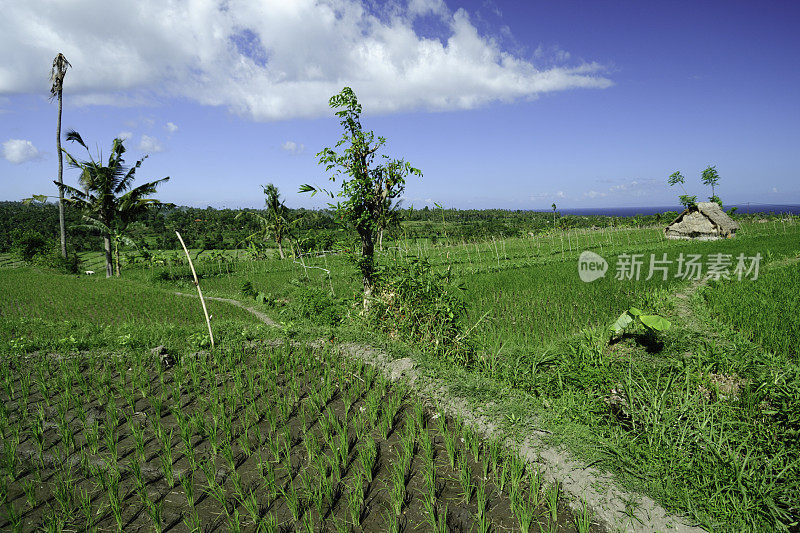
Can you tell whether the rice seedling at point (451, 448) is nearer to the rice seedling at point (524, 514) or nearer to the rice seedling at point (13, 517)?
the rice seedling at point (524, 514)

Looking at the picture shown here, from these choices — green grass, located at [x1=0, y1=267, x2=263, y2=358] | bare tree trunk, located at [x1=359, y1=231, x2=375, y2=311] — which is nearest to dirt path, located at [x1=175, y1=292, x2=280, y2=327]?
green grass, located at [x1=0, y1=267, x2=263, y2=358]

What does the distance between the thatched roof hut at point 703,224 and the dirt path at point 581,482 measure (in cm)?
2694

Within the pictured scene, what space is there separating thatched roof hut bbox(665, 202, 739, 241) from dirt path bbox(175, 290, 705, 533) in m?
26.9

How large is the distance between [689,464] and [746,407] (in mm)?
1586

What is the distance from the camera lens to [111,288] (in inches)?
591

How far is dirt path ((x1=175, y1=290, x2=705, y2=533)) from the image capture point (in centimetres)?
228

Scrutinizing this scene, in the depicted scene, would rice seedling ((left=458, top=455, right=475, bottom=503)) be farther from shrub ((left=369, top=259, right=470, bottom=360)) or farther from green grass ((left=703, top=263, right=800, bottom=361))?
green grass ((left=703, top=263, right=800, bottom=361))

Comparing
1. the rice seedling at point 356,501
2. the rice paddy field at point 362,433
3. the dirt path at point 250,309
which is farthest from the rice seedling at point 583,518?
the dirt path at point 250,309

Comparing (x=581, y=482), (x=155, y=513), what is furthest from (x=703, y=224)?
(x=155, y=513)

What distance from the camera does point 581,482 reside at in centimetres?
258

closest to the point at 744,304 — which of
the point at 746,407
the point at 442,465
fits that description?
the point at 746,407

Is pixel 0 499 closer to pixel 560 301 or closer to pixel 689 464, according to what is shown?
pixel 689 464

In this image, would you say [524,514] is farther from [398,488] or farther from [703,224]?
[703,224]

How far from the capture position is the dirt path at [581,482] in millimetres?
2283
